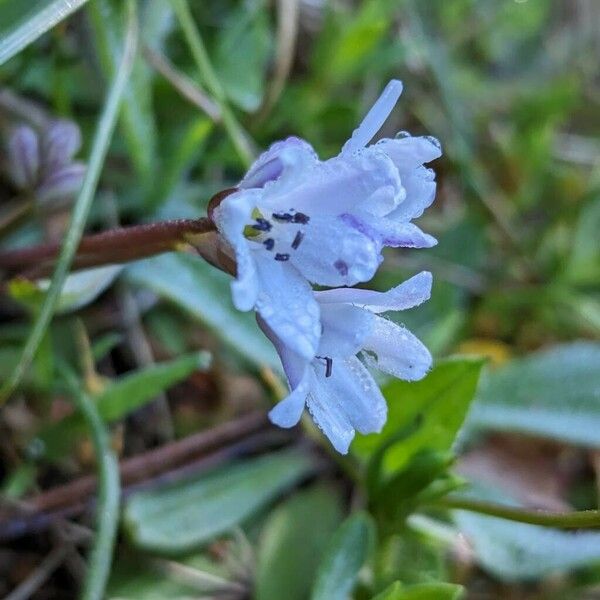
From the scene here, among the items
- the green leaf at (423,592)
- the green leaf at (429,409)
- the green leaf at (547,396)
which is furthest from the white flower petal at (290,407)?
the green leaf at (547,396)

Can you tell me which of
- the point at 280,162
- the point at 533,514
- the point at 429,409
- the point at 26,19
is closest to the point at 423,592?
the point at 533,514

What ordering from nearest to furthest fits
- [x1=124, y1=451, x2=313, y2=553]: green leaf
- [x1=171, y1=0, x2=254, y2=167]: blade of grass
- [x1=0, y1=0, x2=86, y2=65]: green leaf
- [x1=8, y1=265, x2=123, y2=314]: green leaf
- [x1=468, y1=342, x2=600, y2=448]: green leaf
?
[x1=0, y1=0, x2=86, y2=65]: green leaf → [x1=8, y1=265, x2=123, y2=314]: green leaf → [x1=124, y1=451, x2=313, y2=553]: green leaf → [x1=171, y1=0, x2=254, y2=167]: blade of grass → [x1=468, y1=342, x2=600, y2=448]: green leaf

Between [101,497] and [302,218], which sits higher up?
[302,218]

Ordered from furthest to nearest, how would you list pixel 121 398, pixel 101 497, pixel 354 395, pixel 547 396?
1. pixel 547 396
2. pixel 121 398
3. pixel 101 497
4. pixel 354 395

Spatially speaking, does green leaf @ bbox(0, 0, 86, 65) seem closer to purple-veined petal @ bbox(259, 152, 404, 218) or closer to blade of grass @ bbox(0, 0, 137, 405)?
blade of grass @ bbox(0, 0, 137, 405)

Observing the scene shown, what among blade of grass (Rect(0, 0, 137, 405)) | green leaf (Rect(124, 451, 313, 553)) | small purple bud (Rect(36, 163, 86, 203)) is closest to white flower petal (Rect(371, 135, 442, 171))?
blade of grass (Rect(0, 0, 137, 405))

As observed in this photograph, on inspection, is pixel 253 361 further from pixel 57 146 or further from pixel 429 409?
pixel 57 146

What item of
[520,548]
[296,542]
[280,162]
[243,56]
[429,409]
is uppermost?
[280,162]
